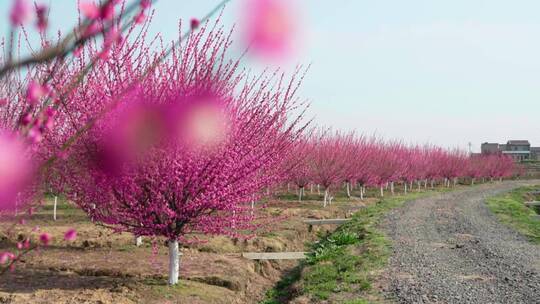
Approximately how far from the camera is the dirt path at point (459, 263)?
805 centimetres

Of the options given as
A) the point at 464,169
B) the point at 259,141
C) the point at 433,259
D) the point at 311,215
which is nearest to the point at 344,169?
the point at 311,215

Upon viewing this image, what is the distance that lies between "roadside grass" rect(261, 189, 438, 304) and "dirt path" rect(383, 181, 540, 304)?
37 centimetres

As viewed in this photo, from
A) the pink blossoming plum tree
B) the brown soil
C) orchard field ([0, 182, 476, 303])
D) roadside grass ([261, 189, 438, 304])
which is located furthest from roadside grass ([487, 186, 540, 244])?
the pink blossoming plum tree

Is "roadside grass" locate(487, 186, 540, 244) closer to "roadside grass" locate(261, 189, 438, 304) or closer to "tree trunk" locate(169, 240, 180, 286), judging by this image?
"roadside grass" locate(261, 189, 438, 304)

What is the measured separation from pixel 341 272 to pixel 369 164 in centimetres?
2283

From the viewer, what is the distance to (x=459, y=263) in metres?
10.4

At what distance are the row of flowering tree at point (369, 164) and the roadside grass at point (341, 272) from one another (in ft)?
6.70

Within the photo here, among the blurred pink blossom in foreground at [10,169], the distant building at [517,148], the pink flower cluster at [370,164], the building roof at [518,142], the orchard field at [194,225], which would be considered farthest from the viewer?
the building roof at [518,142]

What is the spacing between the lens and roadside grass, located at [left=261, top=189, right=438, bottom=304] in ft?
27.5

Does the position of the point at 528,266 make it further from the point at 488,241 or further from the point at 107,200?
the point at 107,200

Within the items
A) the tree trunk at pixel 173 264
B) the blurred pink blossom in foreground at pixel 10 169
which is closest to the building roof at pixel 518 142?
the tree trunk at pixel 173 264

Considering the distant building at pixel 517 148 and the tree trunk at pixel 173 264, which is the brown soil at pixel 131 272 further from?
the distant building at pixel 517 148

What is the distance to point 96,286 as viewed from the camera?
26.8ft

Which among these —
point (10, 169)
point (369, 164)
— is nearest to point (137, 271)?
point (10, 169)
